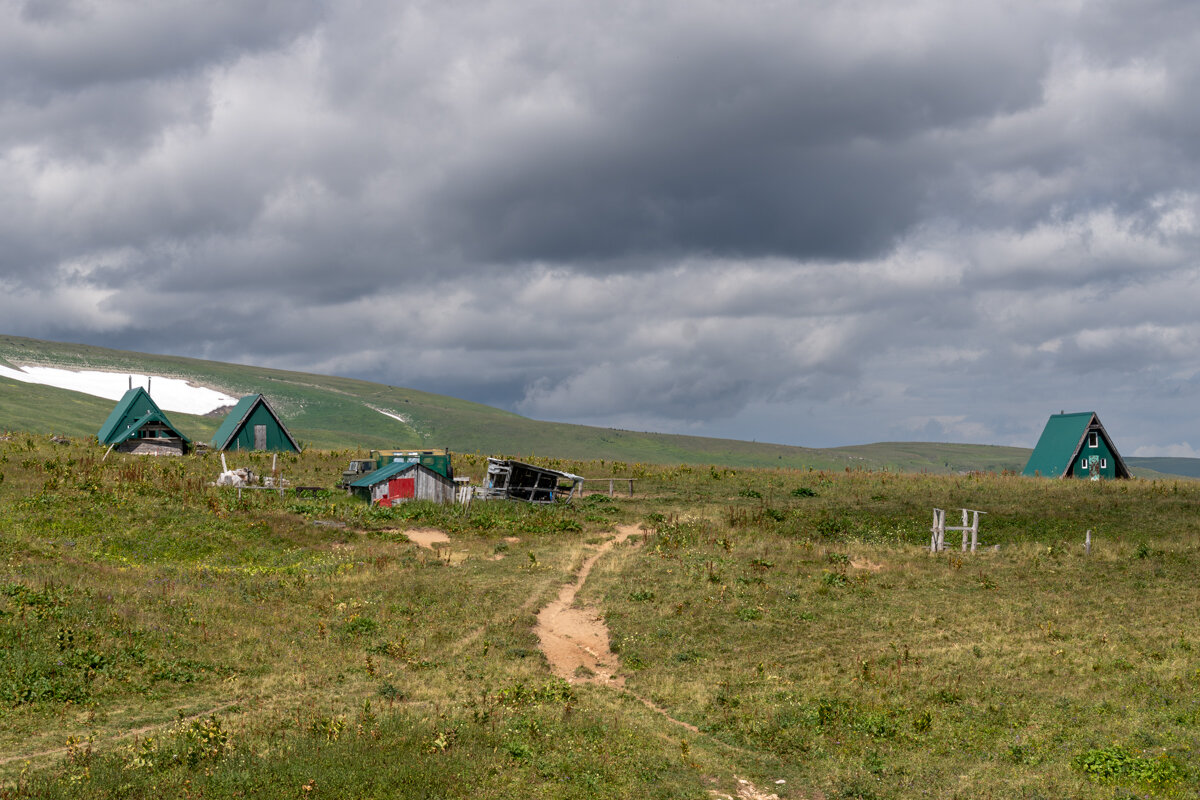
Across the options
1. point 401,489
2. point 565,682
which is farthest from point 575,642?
point 401,489

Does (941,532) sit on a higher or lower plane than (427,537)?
higher

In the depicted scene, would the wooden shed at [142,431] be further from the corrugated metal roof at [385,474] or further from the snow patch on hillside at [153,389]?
the snow patch on hillside at [153,389]

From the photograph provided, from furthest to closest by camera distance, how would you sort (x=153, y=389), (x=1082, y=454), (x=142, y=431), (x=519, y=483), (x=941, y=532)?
(x=153, y=389) < (x=142, y=431) < (x=1082, y=454) < (x=519, y=483) < (x=941, y=532)

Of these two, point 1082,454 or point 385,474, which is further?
point 1082,454

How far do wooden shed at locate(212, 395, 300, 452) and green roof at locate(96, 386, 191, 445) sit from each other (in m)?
3.77

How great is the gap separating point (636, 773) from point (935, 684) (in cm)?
1035

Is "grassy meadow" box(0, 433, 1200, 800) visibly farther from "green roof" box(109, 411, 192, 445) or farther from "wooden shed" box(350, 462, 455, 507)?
"green roof" box(109, 411, 192, 445)

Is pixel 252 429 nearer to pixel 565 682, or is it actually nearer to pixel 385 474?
pixel 385 474

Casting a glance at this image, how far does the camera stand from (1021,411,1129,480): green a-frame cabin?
70.4 metres

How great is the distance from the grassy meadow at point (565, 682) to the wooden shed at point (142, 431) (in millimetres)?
28431

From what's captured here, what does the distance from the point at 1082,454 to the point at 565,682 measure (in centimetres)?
6398

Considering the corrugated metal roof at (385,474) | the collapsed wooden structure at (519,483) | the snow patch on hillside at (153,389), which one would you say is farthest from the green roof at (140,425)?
the snow patch on hillside at (153,389)

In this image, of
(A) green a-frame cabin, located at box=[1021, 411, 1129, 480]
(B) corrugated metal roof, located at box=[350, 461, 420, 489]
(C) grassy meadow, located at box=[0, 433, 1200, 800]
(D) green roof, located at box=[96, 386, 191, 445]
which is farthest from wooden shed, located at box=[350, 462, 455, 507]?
(A) green a-frame cabin, located at box=[1021, 411, 1129, 480]

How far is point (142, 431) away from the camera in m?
76.0
